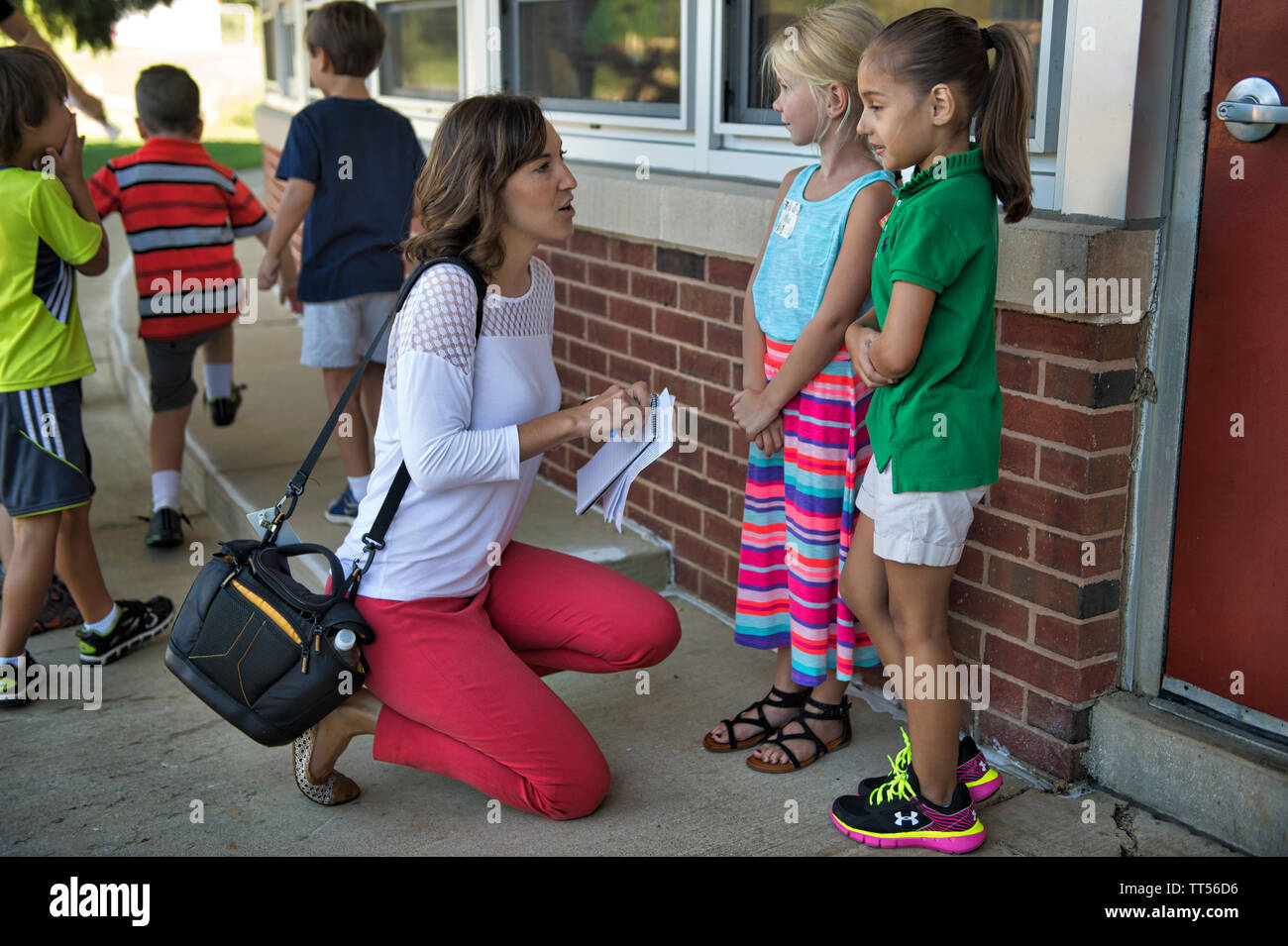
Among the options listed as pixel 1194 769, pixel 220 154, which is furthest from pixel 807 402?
pixel 220 154

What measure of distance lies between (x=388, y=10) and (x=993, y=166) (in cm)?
546

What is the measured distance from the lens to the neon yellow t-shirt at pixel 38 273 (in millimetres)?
3393

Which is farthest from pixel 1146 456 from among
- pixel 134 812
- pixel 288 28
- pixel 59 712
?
pixel 288 28

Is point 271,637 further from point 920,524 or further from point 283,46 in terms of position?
point 283,46

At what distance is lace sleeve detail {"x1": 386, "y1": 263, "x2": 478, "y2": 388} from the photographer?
8.89 feet

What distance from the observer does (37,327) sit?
11.5ft

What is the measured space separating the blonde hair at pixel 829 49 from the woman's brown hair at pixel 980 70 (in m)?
0.33

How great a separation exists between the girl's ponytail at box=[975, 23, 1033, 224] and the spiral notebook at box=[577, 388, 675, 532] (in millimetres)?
841

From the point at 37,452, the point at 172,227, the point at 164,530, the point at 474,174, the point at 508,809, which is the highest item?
the point at 474,174

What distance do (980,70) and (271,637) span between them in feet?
6.20

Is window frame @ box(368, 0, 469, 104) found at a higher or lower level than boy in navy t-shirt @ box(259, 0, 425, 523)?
higher

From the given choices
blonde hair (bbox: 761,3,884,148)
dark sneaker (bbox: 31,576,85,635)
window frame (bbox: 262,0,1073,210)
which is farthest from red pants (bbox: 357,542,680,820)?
dark sneaker (bbox: 31,576,85,635)

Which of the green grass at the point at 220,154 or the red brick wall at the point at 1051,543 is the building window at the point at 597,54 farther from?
the green grass at the point at 220,154

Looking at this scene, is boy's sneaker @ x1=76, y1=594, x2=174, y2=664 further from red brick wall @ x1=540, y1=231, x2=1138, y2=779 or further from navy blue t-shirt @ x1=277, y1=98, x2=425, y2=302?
red brick wall @ x1=540, y1=231, x2=1138, y2=779
